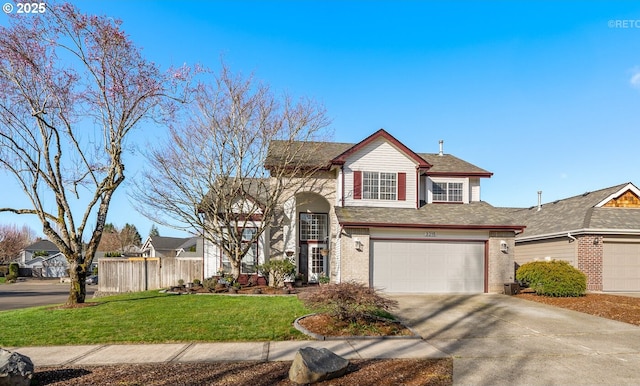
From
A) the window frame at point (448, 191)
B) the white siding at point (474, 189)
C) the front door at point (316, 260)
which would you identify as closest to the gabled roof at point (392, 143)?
the window frame at point (448, 191)

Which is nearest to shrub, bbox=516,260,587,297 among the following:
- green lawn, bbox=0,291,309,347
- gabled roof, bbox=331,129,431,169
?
gabled roof, bbox=331,129,431,169

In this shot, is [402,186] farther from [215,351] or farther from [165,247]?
[165,247]

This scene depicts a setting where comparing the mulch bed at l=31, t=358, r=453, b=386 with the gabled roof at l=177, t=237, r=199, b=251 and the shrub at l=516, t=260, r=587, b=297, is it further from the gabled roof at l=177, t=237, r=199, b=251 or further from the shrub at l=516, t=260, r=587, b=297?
the gabled roof at l=177, t=237, r=199, b=251

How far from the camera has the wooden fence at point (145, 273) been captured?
67.3 feet

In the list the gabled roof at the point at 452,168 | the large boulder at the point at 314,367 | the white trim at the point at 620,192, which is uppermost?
the gabled roof at the point at 452,168

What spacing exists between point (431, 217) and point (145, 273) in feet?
49.0

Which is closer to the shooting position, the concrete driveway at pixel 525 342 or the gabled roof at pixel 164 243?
the concrete driveway at pixel 525 342

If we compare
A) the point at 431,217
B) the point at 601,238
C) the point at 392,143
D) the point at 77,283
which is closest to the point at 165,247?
the point at 77,283

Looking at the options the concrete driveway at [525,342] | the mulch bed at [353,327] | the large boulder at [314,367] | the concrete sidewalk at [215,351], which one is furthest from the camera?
the mulch bed at [353,327]

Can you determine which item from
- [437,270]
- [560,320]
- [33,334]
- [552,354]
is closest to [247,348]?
[33,334]

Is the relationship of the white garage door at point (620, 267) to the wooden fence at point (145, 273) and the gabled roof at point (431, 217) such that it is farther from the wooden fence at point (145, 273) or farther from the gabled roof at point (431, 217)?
the wooden fence at point (145, 273)

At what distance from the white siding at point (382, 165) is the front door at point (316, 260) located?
4.16m

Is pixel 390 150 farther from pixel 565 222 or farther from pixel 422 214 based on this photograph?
pixel 565 222

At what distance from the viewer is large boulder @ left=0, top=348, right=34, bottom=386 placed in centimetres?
567
